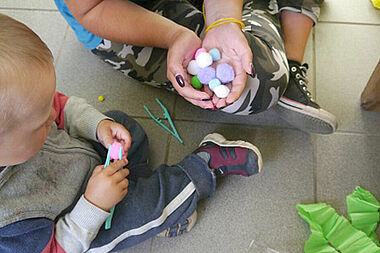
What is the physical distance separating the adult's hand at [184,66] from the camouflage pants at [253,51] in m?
0.12

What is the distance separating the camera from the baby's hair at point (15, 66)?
542 mm

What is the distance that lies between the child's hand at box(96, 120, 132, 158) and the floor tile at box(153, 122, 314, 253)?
0.23 meters

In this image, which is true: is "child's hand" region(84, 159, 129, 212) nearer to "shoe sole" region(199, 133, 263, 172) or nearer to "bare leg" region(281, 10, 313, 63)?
"shoe sole" region(199, 133, 263, 172)

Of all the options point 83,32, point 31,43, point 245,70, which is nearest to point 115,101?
point 83,32

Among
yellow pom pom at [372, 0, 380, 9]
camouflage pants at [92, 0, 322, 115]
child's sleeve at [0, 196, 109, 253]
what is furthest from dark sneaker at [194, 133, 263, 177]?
yellow pom pom at [372, 0, 380, 9]

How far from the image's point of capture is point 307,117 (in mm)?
999

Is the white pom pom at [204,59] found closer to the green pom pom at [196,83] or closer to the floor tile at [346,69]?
the green pom pom at [196,83]

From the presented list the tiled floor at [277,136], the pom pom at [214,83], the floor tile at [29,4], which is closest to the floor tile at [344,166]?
the tiled floor at [277,136]

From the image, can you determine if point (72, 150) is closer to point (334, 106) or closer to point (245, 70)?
point (245, 70)

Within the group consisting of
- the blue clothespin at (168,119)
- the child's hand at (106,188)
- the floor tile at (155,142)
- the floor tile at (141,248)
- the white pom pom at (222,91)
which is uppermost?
the white pom pom at (222,91)

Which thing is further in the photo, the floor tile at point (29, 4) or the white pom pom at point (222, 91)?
the floor tile at point (29, 4)

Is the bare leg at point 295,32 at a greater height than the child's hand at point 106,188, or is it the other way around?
the bare leg at point 295,32

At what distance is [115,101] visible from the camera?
1159 mm

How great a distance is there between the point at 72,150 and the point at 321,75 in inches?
31.2
